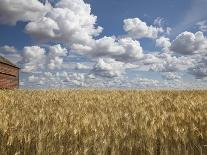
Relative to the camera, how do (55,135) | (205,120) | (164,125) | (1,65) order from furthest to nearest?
(1,65), (205,120), (164,125), (55,135)

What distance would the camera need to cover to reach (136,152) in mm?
3807

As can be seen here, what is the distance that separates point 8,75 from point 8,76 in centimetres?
12

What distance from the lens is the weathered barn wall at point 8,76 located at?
37.2 m

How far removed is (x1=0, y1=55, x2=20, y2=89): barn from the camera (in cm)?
3720

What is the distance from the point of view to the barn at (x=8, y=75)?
37.2 m

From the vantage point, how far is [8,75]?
39531 millimetres

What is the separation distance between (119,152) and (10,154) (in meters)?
1.20


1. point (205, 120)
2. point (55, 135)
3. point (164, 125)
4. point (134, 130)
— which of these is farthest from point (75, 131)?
point (205, 120)

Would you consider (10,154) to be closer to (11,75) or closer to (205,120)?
(205,120)

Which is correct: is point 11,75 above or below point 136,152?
above

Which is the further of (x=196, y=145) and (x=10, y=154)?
(x=196, y=145)

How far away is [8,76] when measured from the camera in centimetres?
3950

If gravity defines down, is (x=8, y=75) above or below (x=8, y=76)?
above

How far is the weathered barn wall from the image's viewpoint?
122ft
